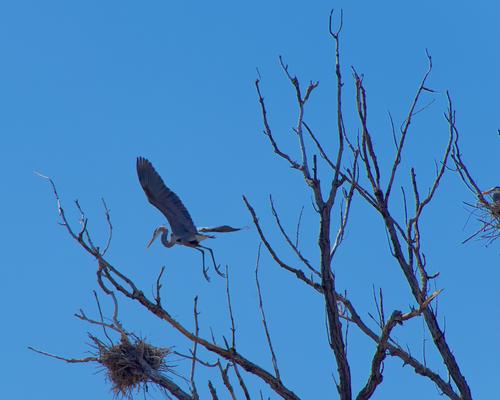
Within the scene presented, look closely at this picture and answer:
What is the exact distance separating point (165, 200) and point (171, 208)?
0.34 ft

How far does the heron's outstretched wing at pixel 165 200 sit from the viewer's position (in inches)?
352

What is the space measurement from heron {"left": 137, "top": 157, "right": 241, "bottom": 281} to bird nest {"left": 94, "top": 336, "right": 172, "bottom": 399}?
1.26 metres

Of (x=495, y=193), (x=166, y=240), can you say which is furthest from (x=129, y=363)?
(x=495, y=193)

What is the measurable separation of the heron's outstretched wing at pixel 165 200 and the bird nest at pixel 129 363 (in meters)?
1.39

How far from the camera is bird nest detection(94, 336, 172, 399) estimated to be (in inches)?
385

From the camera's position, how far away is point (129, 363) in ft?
32.3

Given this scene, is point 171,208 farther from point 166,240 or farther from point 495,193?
point 495,193

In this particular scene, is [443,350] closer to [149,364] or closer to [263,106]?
[263,106]

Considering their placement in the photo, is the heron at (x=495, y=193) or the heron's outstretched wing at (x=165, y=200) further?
the heron at (x=495, y=193)

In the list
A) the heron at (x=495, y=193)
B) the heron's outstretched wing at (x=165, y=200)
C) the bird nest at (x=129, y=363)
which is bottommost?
the bird nest at (x=129, y=363)

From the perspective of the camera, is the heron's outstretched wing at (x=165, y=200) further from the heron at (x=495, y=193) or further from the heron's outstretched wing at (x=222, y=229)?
the heron at (x=495, y=193)

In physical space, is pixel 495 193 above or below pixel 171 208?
above

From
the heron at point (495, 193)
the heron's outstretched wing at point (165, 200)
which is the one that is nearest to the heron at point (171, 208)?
the heron's outstretched wing at point (165, 200)

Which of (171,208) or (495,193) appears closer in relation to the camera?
(171,208)
